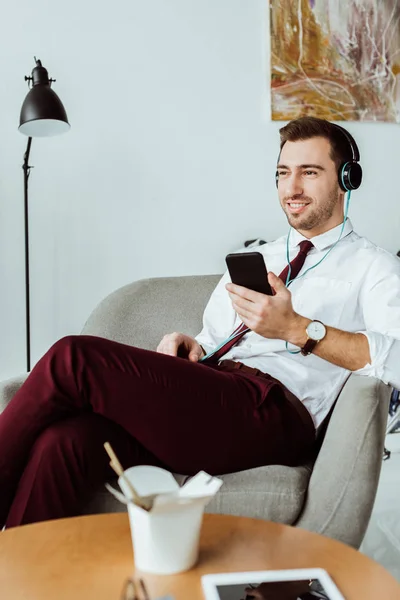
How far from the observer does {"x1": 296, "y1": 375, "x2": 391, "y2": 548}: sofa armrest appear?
1.28 metres

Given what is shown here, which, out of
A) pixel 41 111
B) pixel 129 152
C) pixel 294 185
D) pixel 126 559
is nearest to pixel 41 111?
pixel 41 111

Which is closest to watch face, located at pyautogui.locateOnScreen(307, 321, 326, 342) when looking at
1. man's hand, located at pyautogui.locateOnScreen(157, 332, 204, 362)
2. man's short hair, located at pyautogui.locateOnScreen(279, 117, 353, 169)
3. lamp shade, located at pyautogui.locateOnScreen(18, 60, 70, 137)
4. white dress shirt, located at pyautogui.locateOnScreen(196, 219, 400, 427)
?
white dress shirt, located at pyautogui.locateOnScreen(196, 219, 400, 427)

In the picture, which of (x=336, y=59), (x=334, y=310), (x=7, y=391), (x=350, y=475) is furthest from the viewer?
(x=336, y=59)

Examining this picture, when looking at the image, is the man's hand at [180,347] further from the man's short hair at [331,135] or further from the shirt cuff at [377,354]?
the man's short hair at [331,135]

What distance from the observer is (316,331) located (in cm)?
147

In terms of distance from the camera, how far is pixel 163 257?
2.70 m

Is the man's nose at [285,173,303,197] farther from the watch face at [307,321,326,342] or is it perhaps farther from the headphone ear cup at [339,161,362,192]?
the watch face at [307,321,326,342]

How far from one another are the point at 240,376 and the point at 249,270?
0.26 meters

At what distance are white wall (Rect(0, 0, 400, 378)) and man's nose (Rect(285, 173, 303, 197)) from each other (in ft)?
3.07

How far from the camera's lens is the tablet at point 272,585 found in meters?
0.82

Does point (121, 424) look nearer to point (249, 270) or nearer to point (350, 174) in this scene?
point (249, 270)

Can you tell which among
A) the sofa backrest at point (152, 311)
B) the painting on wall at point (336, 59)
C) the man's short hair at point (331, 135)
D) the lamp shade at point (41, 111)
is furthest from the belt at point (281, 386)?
the painting on wall at point (336, 59)

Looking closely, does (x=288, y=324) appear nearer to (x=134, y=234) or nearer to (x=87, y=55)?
(x=134, y=234)

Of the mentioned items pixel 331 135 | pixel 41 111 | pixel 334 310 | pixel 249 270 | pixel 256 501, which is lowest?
pixel 256 501
